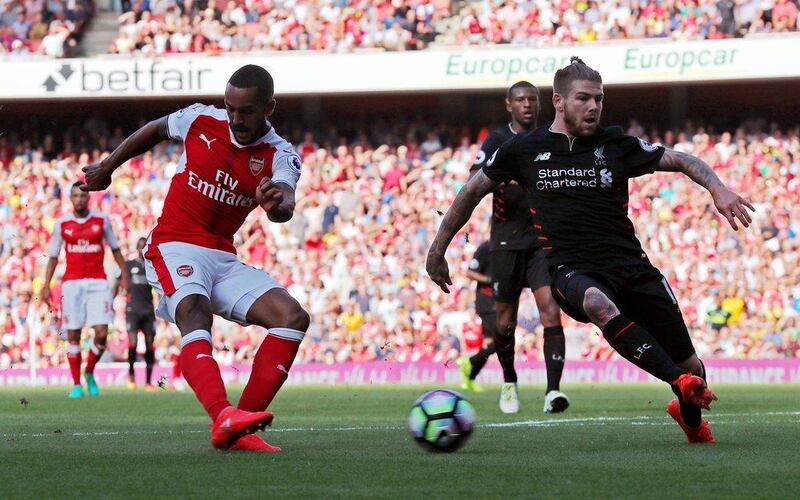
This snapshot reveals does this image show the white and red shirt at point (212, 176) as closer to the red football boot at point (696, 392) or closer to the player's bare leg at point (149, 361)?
the red football boot at point (696, 392)

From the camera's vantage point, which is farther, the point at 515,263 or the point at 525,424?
the point at 515,263

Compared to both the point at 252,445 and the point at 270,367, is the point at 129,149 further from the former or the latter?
the point at 252,445

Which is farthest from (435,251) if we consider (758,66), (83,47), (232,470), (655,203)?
(83,47)

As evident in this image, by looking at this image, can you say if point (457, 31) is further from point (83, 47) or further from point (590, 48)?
point (83, 47)

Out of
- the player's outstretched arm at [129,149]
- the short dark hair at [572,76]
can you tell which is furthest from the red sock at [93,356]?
the short dark hair at [572,76]

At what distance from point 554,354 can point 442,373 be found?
10.7 metres

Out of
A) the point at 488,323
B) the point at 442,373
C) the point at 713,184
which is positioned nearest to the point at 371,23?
the point at 442,373

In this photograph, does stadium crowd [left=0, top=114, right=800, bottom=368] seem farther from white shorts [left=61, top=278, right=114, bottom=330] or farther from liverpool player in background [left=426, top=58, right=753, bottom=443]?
liverpool player in background [left=426, top=58, right=753, bottom=443]

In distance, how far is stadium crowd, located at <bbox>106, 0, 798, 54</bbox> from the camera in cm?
2670

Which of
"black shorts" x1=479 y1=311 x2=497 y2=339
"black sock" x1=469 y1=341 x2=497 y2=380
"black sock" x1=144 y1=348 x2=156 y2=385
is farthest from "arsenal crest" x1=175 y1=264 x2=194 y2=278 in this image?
"black sock" x1=144 y1=348 x2=156 y2=385

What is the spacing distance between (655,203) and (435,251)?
18.1 metres

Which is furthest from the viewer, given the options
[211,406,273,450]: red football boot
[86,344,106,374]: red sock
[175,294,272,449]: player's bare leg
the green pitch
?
[86,344,106,374]: red sock

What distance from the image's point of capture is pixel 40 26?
29844 millimetres

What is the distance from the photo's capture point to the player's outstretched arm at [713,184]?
7000 millimetres
